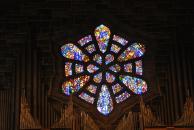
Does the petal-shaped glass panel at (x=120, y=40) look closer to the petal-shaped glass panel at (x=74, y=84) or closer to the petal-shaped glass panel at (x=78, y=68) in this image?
the petal-shaped glass panel at (x=78, y=68)

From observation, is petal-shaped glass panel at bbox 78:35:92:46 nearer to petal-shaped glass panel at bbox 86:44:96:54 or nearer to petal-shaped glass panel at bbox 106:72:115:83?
petal-shaped glass panel at bbox 86:44:96:54

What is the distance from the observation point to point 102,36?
23672 millimetres

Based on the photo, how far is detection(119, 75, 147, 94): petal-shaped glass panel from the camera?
22.7m

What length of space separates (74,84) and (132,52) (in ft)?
7.09

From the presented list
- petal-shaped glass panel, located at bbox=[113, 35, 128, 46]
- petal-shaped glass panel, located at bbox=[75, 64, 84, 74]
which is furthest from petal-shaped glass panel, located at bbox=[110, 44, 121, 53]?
petal-shaped glass panel, located at bbox=[75, 64, 84, 74]

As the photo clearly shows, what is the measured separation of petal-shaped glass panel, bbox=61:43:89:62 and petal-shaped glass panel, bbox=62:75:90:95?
2.22ft

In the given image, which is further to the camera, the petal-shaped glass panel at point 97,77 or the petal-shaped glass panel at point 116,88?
the petal-shaped glass panel at point 97,77

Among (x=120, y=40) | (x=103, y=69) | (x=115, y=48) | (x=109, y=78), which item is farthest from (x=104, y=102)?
(x=120, y=40)

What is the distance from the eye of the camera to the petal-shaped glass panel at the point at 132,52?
76.5ft

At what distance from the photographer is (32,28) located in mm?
23422

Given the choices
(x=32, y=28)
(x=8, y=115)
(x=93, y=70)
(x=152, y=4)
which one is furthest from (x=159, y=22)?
(x=8, y=115)

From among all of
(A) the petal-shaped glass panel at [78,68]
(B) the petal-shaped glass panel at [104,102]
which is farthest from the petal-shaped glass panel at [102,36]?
(B) the petal-shaped glass panel at [104,102]

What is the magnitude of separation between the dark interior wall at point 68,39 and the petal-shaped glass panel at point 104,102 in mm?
1355

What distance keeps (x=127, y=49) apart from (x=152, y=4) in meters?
1.72
